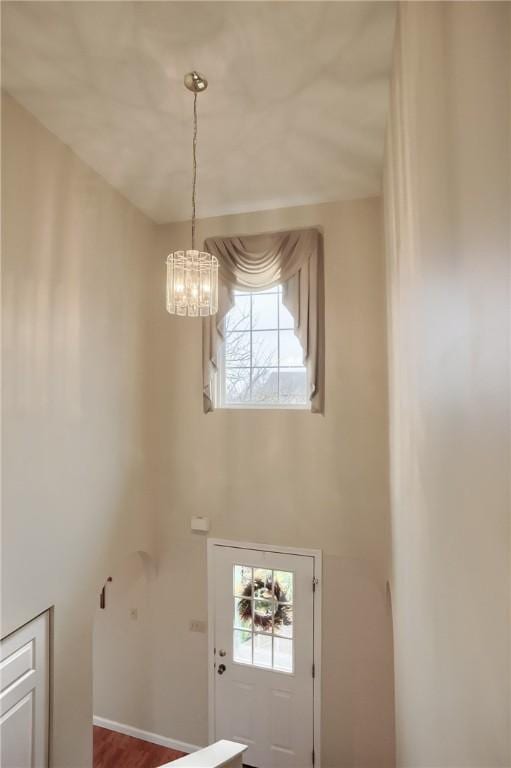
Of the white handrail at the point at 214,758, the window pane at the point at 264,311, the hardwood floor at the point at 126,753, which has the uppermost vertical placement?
the window pane at the point at 264,311

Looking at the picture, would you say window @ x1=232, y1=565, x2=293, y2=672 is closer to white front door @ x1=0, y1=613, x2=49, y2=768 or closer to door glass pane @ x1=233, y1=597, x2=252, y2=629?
door glass pane @ x1=233, y1=597, x2=252, y2=629

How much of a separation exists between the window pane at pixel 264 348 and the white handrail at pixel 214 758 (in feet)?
8.83

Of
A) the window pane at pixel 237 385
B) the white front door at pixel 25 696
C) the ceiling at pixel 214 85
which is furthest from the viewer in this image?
the window pane at pixel 237 385

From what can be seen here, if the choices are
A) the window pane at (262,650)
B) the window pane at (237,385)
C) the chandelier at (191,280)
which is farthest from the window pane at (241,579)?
the chandelier at (191,280)

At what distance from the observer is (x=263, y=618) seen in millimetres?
3697

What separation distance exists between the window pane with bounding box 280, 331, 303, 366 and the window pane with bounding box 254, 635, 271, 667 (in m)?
2.52

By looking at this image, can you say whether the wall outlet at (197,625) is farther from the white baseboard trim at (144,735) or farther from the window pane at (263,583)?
the white baseboard trim at (144,735)

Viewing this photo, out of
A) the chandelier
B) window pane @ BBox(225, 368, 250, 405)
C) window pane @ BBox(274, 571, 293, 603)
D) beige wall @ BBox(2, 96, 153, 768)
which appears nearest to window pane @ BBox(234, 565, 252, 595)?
window pane @ BBox(274, 571, 293, 603)

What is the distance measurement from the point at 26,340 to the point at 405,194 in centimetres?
218

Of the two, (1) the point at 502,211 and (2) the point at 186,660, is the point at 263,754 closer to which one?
(2) the point at 186,660

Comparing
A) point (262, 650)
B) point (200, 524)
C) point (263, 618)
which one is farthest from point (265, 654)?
point (200, 524)

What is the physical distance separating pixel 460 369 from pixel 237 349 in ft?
10.4

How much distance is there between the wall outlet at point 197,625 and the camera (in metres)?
3.80

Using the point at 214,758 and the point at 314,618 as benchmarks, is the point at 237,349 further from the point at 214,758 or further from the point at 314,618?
the point at 214,758
